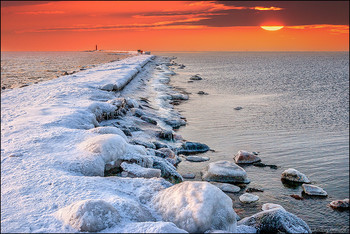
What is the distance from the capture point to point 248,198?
8.43m

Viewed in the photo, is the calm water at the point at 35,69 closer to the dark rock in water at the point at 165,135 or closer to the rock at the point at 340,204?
the dark rock in water at the point at 165,135

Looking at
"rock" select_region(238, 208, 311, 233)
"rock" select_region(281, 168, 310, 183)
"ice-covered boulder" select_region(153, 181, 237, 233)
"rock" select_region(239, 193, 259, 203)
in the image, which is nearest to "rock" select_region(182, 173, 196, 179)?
"rock" select_region(239, 193, 259, 203)

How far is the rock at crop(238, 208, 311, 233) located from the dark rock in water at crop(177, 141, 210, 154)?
625 centimetres

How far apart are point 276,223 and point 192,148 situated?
265 inches

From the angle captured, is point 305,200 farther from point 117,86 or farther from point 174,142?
point 117,86

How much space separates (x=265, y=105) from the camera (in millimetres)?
24797

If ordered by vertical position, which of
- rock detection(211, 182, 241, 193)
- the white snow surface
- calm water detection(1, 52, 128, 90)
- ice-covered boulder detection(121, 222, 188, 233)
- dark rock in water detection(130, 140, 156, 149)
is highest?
ice-covered boulder detection(121, 222, 188, 233)

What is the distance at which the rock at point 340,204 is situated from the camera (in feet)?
27.3

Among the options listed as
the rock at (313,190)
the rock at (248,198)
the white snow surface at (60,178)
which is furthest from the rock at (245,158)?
the white snow surface at (60,178)

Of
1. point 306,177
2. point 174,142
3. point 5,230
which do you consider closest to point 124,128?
point 174,142

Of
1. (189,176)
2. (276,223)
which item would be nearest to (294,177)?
(189,176)

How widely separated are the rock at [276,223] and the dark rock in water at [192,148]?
625 cm

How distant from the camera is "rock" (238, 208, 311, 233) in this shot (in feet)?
19.0

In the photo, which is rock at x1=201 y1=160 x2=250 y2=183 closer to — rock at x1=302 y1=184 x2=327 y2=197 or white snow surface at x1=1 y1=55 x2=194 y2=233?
rock at x1=302 y1=184 x2=327 y2=197
